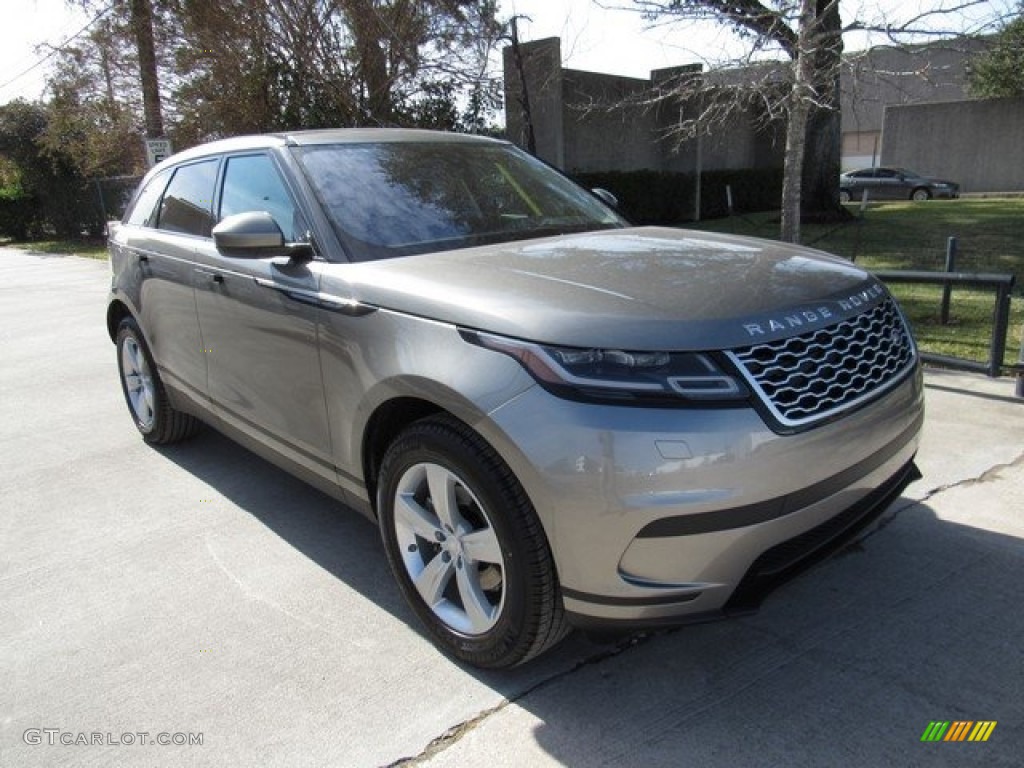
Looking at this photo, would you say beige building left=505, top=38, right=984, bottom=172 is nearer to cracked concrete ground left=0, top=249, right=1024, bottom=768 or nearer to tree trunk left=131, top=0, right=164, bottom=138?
tree trunk left=131, top=0, right=164, bottom=138

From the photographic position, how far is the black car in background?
2980cm

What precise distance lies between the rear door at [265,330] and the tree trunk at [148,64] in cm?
1247

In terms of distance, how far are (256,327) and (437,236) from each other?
2.92 feet

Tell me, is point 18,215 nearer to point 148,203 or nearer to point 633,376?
point 148,203

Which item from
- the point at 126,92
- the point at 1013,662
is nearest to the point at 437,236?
the point at 1013,662

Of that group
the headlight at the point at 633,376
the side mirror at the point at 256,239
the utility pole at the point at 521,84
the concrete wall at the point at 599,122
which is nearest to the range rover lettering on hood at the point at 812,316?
the headlight at the point at 633,376

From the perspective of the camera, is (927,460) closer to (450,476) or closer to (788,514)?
(788,514)

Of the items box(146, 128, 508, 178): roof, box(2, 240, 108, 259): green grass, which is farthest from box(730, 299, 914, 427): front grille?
box(2, 240, 108, 259): green grass

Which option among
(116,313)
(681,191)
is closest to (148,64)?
(116,313)

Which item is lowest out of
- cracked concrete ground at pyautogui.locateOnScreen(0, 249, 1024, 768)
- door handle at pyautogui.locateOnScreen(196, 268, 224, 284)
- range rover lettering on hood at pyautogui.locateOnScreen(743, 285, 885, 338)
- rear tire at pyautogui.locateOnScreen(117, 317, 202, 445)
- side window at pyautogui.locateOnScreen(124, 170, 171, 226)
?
cracked concrete ground at pyautogui.locateOnScreen(0, 249, 1024, 768)

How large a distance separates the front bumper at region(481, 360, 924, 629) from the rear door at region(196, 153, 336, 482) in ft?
3.64

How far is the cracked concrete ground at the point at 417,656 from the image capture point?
2.40 metres

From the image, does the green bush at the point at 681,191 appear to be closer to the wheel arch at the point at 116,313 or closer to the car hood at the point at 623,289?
the wheel arch at the point at 116,313

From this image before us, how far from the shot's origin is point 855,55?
780 centimetres
